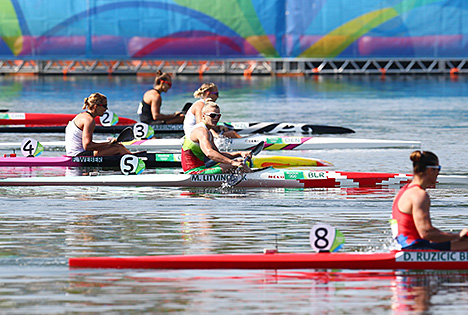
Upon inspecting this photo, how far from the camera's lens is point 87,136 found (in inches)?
619

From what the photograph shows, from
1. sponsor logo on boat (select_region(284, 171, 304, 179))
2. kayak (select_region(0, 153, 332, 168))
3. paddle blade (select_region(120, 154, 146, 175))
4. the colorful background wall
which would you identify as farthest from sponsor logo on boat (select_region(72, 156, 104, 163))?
the colorful background wall

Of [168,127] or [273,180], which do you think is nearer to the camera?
[273,180]

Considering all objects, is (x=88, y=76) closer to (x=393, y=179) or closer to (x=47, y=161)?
(x=47, y=161)

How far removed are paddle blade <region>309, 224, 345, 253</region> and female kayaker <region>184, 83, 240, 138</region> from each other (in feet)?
20.5

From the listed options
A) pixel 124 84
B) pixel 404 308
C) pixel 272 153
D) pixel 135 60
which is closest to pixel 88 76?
pixel 135 60

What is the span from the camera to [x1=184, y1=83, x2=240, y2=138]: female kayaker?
15.9 m

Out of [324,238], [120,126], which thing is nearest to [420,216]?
[324,238]

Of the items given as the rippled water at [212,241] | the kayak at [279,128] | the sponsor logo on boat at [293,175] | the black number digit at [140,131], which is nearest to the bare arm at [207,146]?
the rippled water at [212,241]

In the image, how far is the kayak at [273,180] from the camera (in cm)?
1415

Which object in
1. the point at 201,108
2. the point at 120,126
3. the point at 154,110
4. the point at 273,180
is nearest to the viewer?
the point at 273,180

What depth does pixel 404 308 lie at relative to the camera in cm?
797

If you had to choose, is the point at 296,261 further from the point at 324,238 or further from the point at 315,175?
the point at 315,175

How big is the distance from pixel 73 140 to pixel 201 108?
2.36 metres

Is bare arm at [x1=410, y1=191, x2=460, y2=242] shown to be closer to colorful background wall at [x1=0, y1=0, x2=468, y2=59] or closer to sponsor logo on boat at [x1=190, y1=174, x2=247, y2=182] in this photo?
sponsor logo on boat at [x1=190, y1=174, x2=247, y2=182]
